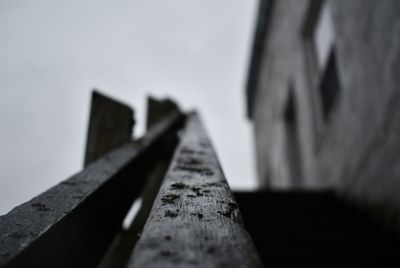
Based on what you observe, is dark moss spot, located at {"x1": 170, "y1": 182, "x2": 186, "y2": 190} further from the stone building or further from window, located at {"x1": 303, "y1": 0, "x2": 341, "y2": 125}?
window, located at {"x1": 303, "y1": 0, "x2": 341, "y2": 125}

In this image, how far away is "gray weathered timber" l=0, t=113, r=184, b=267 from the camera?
85 centimetres

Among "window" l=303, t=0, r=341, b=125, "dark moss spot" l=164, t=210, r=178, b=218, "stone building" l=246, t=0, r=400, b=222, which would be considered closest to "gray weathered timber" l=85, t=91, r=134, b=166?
"dark moss spot" l=164, t=210, r=178, b=218

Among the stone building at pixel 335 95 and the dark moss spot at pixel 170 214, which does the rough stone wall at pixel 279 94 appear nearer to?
the stone building at pixel 335 95

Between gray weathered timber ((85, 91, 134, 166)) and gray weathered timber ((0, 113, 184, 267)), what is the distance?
13.9 inches

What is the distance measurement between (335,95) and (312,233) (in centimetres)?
256

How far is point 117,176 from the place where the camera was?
5.15 ft

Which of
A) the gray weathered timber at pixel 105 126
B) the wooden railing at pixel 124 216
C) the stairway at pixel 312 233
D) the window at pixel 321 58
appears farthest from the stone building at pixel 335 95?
the wooden railing at pixel 124 216

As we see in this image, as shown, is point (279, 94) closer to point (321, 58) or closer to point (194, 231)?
point (321, 58)

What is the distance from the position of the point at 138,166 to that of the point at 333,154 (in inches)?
144

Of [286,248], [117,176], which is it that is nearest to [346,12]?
[286,248]

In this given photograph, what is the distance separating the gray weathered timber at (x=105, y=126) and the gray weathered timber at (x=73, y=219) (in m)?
0.35

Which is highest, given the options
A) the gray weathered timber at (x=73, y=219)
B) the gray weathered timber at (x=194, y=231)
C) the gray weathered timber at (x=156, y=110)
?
the gray weathered timber at (x=156, y=110)

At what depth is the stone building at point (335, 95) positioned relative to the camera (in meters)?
3.54

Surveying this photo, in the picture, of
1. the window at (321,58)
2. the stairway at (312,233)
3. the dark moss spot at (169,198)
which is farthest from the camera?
the window at (321,58)
